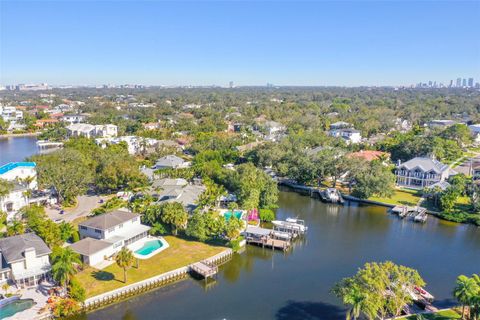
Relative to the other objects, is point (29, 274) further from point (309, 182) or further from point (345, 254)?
point (309, 182)

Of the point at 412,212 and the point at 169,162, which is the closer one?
the point at 412,212

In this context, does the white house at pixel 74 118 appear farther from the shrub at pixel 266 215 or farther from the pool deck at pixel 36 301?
the pool deck at pixel 36 301

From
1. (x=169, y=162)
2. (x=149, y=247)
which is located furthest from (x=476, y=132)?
(x=149, y=247)

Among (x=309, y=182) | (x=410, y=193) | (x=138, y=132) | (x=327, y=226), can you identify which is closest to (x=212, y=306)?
(x=327, y=226)

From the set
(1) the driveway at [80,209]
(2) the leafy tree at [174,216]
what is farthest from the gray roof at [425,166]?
(1) the driveway at [80,209]

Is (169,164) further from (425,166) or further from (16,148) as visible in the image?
(16,148)

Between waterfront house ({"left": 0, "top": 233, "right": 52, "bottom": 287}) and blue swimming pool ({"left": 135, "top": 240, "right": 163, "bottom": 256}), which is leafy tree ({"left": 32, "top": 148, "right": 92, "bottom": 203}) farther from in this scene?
waterfront house ({"left": 0, "top": 233, "right": 52, "bottom": 287})

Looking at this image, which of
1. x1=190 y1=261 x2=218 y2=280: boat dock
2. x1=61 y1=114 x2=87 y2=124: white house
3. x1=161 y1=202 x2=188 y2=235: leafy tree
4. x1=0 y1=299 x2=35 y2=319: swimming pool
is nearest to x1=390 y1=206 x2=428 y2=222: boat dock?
x1=190 y1=261 x2=218 y2=280: boat dock

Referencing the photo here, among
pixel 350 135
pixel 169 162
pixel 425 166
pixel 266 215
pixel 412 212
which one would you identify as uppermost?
pixel 350 135
